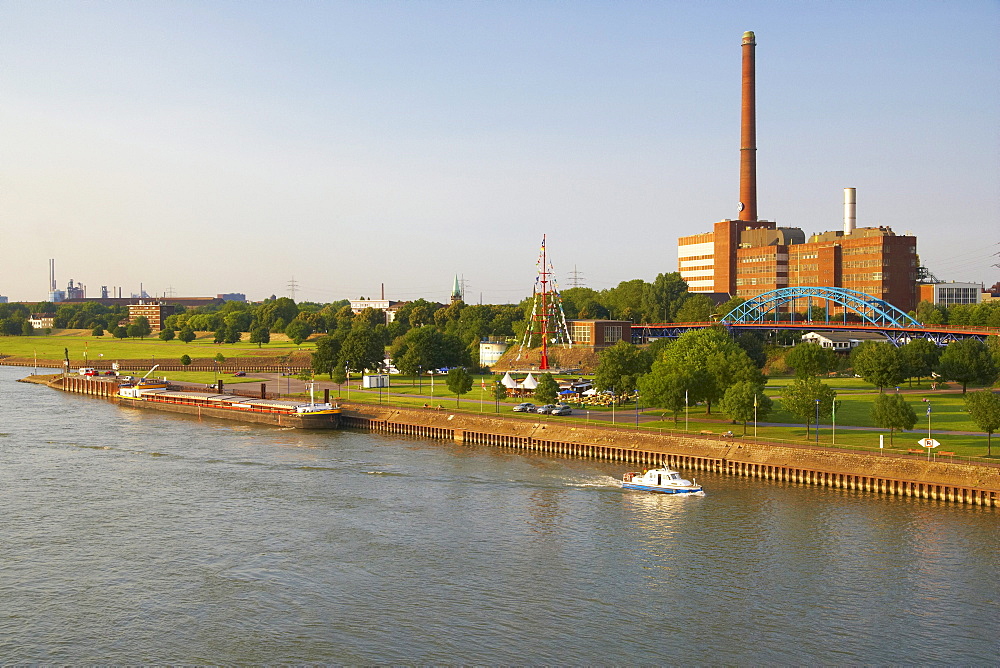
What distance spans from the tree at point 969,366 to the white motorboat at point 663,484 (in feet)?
154

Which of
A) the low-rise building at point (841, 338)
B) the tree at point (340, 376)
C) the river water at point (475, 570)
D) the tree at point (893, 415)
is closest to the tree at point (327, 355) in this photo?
the tree at point (340, 376)

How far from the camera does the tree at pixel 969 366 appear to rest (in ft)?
300

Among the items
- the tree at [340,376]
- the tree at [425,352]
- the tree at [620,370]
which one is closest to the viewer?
the tree at [620,370]

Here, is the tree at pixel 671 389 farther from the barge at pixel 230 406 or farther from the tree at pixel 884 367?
the barge at pixel 230 406

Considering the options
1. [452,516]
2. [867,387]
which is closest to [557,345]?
[867,387]

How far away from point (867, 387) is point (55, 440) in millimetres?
80722

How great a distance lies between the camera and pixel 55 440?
78.6 meters

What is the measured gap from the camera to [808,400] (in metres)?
67.9

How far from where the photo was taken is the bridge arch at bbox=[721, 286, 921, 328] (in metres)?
156

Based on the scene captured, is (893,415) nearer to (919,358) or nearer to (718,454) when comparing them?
(718,454)

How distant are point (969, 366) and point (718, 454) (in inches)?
1605

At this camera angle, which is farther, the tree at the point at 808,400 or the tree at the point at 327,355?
the tree at the point at 327,355

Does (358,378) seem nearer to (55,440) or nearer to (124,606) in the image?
(55,440)

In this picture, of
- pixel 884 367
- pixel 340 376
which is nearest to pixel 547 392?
pixel 884 367
